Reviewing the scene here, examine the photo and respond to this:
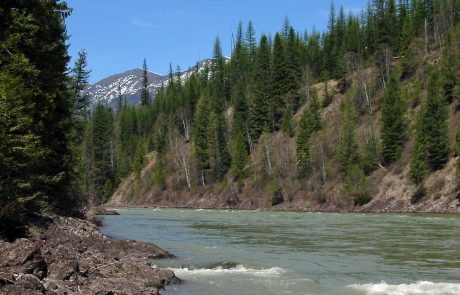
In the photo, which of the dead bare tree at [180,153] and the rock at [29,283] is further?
the dead bare tree at [180,153]

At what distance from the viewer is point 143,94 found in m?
164

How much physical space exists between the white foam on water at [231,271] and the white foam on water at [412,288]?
10.1 ft

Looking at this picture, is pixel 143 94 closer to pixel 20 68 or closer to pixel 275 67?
pixel 275 67

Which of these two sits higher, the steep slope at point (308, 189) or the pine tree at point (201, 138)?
the pine tree at point (201, 138)

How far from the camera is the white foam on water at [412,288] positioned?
581 inches

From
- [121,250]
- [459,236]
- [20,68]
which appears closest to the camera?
[20,68]

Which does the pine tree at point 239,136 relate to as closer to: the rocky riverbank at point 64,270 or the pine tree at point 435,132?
the pine tree at point 435,132

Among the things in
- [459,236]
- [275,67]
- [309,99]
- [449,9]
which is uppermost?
[449,9]

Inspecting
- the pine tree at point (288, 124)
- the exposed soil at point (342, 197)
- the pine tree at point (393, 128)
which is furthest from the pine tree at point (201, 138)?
the pine tree at point (393, 128)

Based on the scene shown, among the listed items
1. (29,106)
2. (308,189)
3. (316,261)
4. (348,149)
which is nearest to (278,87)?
(348,149)

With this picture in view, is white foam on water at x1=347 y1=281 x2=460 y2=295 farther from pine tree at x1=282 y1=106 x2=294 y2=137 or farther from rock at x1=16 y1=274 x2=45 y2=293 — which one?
pine tree at x1=282 y1=106 x2=294 y2=137

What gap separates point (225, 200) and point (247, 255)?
61.8 meters

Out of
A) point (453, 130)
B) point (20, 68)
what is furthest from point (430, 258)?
point (453, 130)

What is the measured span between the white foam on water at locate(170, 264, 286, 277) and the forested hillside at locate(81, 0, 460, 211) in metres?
40.6
